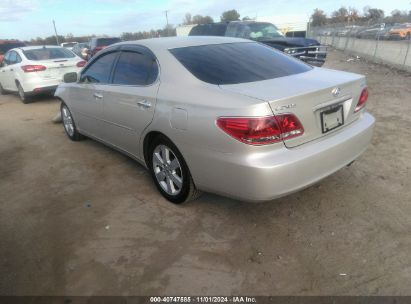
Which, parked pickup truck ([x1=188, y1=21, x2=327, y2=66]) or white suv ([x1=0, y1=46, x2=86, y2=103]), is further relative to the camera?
parked pickup truck ([x1=188, y1=21, x2=327, y2=66])

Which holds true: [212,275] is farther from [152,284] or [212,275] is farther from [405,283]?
[405,283]

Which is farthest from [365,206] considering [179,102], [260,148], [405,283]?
[179,102]

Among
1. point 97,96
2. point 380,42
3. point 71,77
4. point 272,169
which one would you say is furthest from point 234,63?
point 380,42

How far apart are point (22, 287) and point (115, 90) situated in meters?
2.26

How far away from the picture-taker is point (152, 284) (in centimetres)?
258

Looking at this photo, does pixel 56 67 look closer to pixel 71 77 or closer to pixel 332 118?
pixel 71 77

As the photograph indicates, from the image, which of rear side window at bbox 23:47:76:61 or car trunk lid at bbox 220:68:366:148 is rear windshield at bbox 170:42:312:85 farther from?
rear side window at bbox 23:47:76:61

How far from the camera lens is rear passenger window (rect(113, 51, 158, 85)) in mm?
3648

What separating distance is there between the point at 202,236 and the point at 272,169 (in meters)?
0.92

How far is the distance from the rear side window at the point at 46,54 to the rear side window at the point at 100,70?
5.72 meters

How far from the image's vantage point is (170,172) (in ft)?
11.6

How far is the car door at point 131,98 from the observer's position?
357 centimetres

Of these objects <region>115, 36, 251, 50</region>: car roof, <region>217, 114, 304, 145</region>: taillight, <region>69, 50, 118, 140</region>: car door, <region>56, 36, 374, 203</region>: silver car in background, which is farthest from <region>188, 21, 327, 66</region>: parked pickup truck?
<region>217, 114, 304, 145</region>: taillight

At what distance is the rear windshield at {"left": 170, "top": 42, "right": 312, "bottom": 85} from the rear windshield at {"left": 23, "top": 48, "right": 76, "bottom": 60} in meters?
7.69
